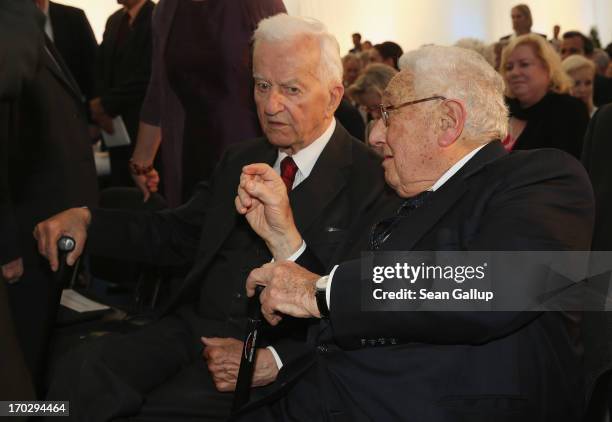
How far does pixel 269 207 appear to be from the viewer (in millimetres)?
2234

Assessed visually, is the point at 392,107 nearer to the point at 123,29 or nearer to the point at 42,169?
the point at 42,169

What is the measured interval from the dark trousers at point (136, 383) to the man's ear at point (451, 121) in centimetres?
99

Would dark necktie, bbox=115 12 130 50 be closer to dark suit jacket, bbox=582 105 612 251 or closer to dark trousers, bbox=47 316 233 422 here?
dark trousers, bbox=47 316 233 422

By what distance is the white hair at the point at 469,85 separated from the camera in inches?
82.7

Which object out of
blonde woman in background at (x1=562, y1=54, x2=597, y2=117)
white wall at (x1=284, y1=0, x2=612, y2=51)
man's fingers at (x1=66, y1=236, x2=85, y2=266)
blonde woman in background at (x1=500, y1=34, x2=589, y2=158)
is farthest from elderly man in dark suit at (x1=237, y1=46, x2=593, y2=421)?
white wall at (x1=284, y1=0, x2=612, y2=51)

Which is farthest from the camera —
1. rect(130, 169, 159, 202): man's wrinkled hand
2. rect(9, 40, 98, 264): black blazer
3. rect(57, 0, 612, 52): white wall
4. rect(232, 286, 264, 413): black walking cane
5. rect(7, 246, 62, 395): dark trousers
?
rect(57, 0, 612, 52): white wall

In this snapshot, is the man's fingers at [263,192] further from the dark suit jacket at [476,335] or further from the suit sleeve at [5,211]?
the suit sleeve at [5,211]

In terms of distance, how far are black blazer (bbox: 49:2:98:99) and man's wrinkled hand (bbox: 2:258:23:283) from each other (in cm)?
278

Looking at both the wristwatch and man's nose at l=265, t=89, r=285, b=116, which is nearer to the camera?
the wristwatch

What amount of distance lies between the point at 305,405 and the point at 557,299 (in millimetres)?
687

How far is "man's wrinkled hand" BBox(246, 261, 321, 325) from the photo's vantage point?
78.4 inches

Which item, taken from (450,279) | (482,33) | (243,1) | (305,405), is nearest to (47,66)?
(243,1)

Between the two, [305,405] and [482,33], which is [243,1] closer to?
[305,405]

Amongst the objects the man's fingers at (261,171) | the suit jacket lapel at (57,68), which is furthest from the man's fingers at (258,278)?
the suit jacket lapel at (57,68)
